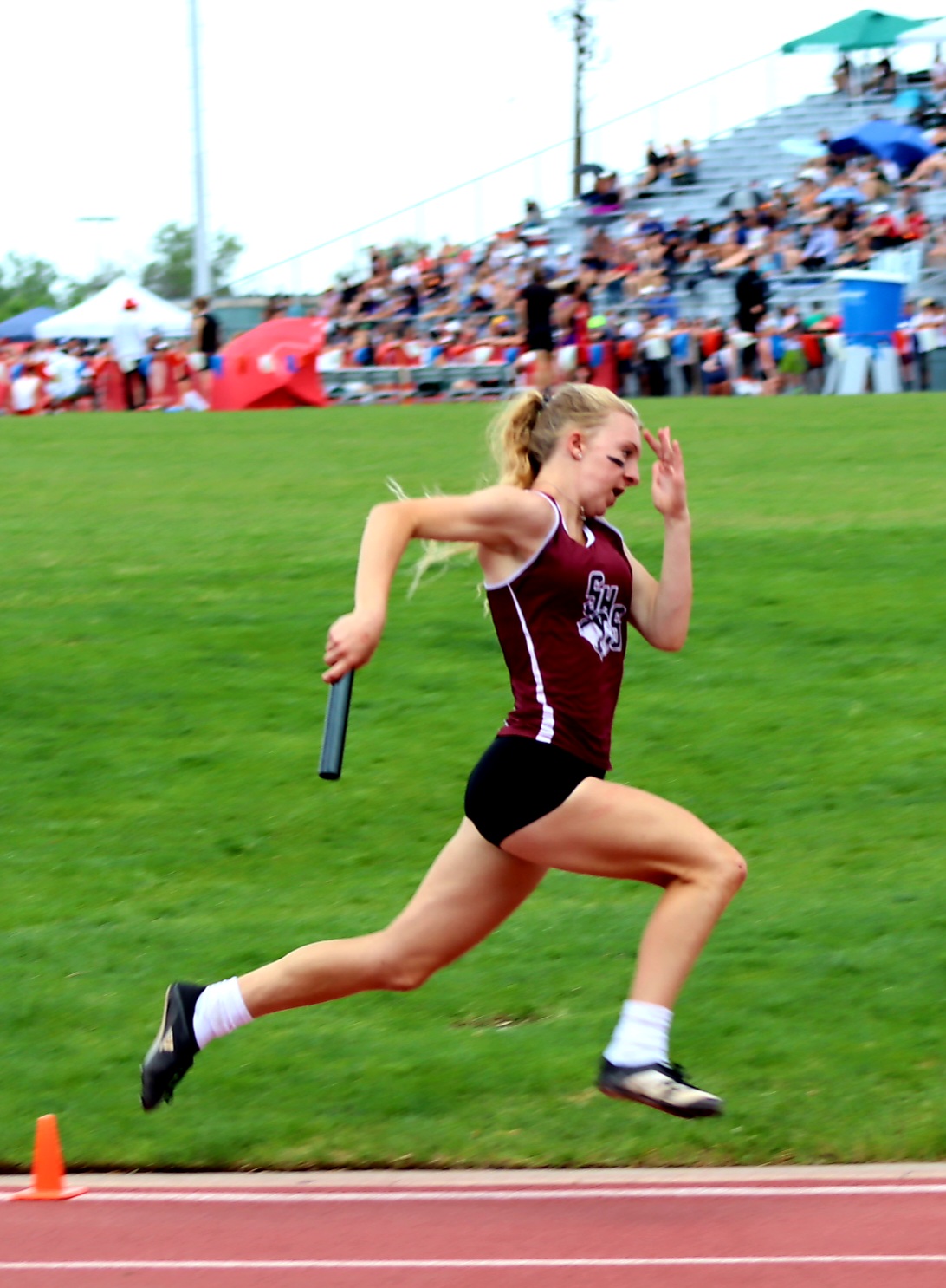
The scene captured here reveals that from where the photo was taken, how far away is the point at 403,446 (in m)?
18.9

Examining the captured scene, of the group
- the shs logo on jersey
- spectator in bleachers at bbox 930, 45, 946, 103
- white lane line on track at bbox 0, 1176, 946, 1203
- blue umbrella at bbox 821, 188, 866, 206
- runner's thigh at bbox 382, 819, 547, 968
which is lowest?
white lane line on track at bbox 0, 1176, 946, 1203

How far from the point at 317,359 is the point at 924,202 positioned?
9.44m

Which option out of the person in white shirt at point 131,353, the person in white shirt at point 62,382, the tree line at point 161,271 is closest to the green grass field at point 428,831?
the person in white shirt at point 131,353

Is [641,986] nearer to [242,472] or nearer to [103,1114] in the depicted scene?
[103,1114]

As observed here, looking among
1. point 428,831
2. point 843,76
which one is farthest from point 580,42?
point 428,831

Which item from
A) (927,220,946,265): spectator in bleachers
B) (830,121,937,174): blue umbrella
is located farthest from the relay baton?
(830,121,937,174): blue umbrella

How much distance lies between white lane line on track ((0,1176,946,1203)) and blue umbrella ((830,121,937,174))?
2823cm

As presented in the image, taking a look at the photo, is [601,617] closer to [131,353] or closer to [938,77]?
[131,353]

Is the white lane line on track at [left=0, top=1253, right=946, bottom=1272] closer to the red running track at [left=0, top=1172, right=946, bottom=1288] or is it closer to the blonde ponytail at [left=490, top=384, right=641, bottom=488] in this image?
the red running track at [left=0, top=1172, right=946, bottom=1288]

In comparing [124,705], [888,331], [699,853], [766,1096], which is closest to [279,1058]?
[766,1096]

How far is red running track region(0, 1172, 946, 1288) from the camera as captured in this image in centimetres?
413

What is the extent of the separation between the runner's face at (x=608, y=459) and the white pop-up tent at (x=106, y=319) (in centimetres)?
3206

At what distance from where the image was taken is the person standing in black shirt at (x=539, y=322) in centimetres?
2538

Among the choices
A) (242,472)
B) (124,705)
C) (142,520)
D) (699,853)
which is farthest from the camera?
(242,472)
